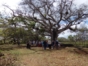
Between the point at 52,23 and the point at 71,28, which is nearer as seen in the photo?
the point at 52,23

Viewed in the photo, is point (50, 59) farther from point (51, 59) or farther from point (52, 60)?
point (52, 60)

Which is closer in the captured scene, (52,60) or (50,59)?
(52,60)

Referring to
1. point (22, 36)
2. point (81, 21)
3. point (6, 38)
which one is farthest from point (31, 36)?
point (81, 21)

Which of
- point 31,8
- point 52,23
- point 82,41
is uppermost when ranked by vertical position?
point 31,8

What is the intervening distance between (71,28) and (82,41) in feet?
33.2

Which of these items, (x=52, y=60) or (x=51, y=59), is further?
(x=51, y=59)

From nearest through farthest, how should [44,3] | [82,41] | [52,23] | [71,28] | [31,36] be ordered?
1. [44,3]
2. [52,23]
3. [71,28]
4. [31,36]
5. [82,41]

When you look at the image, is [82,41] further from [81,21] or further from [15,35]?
[15,35]

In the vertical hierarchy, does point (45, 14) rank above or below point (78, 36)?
above

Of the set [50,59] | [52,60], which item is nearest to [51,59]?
[50,59]

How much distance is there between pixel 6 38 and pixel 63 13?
14.4 meters

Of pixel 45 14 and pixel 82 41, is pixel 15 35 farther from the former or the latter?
pixel 82 41

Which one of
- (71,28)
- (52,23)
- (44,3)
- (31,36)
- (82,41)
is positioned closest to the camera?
(44,3)

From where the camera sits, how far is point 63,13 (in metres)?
36.9
